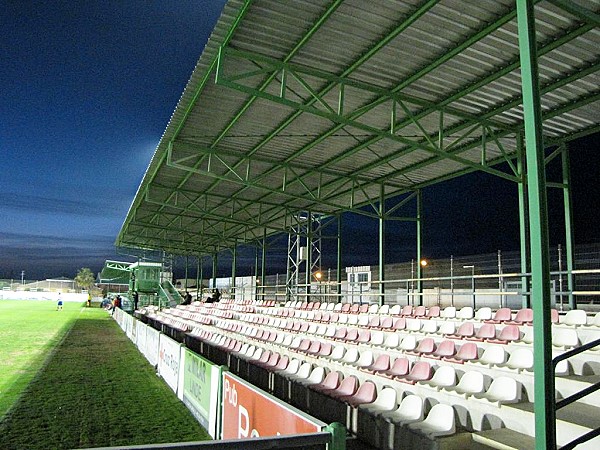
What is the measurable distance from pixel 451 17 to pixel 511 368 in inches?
244

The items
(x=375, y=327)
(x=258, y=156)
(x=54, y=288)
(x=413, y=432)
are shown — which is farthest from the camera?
(x=54, y=288)

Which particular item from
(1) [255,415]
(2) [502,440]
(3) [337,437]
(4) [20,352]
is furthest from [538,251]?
(4) [20,352]

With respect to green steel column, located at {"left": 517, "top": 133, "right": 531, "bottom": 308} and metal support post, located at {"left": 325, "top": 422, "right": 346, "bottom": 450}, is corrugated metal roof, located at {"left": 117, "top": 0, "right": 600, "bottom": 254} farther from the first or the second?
metal support post, located at {"left": 325, "top": 422, "right": 346, "bottom": 450}

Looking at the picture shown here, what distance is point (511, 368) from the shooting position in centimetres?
686

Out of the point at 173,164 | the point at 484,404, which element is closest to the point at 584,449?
the point at 484,404

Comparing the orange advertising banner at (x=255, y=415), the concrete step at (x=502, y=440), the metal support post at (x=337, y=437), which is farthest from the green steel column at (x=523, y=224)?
the metal support post at (x=337, y=437)

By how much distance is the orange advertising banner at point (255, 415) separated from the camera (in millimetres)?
4166

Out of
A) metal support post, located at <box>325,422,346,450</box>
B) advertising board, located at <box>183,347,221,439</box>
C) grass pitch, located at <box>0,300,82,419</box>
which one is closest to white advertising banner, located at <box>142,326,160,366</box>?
grass pitch, located at <box>0,300,82,419</box>

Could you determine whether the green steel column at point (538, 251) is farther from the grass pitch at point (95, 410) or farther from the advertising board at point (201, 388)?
the grass pitch at point (95, 410)

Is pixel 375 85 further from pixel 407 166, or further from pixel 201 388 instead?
pixel 201 388

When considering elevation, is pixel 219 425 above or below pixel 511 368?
below

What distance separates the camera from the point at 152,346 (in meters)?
14.4

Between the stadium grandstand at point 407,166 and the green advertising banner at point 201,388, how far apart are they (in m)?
0.07

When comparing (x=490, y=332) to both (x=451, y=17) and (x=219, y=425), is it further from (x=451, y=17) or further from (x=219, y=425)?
(x=451, y=17)
